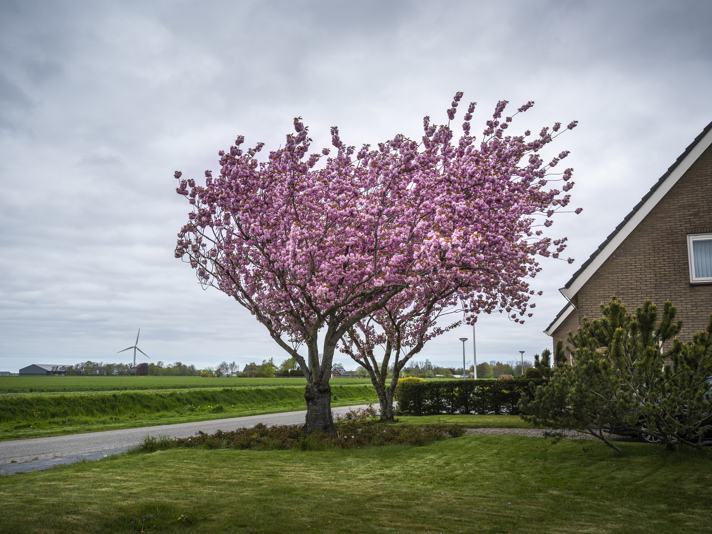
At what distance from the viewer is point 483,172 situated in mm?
14055

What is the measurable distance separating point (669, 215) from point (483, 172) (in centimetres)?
676

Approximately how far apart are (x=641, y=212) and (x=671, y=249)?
148 centimetres

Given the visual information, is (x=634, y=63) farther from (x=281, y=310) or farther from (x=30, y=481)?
(x=30, y=481)

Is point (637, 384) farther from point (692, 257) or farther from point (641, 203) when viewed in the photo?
point (641, 203)

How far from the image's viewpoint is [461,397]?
954 inches

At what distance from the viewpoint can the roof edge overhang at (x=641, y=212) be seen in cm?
1559

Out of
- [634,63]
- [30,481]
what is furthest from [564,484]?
[634,63]

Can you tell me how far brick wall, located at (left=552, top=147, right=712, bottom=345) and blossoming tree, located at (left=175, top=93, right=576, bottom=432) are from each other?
2.09m

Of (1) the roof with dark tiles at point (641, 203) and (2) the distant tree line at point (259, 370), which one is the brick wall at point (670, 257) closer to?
(1) the roof with dark tiles at point (641, 203)

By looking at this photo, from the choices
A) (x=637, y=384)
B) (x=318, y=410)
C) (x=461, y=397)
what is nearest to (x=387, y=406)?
(x=461, y=397)

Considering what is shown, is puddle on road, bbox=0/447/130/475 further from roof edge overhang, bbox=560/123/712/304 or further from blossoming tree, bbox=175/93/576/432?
roof edge overhang, bbox=560/123/712/304

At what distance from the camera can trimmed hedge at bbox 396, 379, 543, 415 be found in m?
22.9

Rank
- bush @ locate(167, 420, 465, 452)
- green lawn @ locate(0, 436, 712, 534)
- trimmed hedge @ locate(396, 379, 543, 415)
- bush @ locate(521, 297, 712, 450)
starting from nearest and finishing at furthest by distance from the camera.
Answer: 1. green lawn @ locate(0, 436, 712, 534)
2. bush @ locate(521, 297, 712, 450)
3. bush @ locate(167, 420, 465, 452)
4. trimmed hedge @ locate(396, 379, 543, 415)

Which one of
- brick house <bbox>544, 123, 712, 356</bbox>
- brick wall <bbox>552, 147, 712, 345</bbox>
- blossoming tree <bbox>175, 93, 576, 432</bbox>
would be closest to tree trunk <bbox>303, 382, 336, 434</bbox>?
blossoming tree <bbox>175, 93, 576, 432</bbox>
